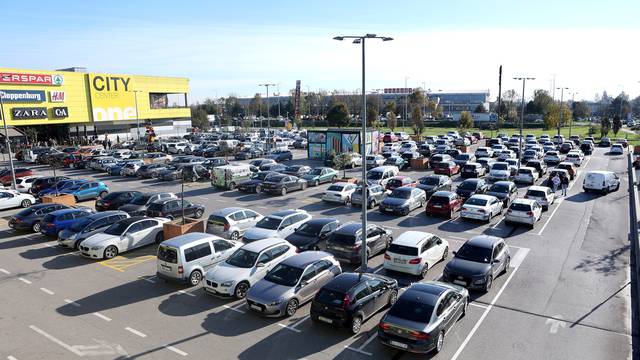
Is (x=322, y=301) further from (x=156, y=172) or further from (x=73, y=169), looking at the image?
(x=73, y=169)

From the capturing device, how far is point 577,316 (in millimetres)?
13156

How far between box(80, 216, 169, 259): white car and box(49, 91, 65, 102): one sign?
5127 cm

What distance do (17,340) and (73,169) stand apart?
36.1m

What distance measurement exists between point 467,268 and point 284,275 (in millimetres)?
5964

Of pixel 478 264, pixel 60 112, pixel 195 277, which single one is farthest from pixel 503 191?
pixel 60 112

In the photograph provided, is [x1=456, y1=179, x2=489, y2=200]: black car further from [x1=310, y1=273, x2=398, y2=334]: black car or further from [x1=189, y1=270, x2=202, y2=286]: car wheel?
[x1=189, y1=270, x2=202, y2=286]: car wheel

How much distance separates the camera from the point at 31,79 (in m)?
58.9

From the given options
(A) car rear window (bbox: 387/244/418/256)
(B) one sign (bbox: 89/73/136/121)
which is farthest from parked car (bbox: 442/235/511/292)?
(B) one sign (bbox: 89/73/136/121)

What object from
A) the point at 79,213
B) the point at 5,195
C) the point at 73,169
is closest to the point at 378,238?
the point at 79,213

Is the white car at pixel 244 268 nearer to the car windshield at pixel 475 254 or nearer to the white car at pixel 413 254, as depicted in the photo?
the white car at pixel 413 254

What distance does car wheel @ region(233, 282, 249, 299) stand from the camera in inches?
565

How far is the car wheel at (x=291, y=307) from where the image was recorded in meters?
13.2

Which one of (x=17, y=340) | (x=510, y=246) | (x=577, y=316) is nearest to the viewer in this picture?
(x=17, y=340)

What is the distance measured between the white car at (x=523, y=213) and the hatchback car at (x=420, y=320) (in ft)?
38.7
